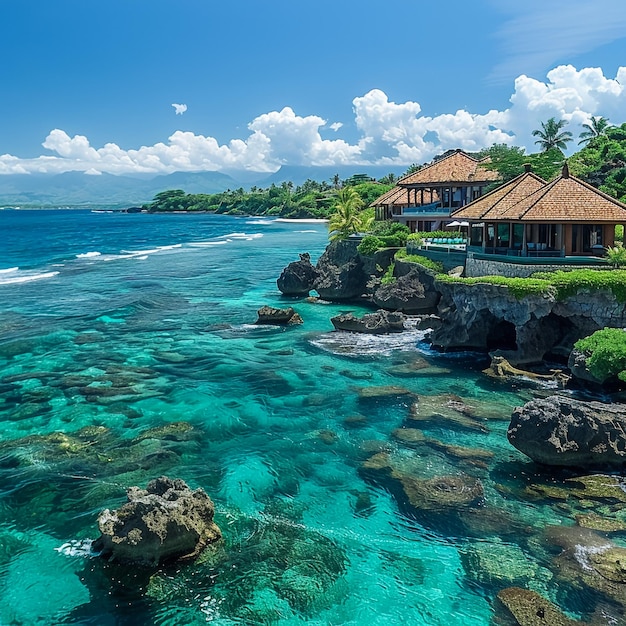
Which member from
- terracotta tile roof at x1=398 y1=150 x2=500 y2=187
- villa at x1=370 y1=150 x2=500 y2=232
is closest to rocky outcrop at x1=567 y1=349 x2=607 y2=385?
villa at x1=370 y1=150 x2=500 y2=232

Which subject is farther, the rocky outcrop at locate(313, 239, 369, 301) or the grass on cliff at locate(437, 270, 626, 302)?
the rocky outcrop at locate(313, 239, 369, 301)

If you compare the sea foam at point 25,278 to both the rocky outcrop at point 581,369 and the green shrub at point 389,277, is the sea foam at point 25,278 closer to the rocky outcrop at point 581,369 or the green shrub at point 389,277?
the green shrub at point 389,277

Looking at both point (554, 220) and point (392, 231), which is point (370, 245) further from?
point (554, 220)

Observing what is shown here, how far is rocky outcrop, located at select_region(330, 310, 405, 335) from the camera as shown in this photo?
39.1 metres

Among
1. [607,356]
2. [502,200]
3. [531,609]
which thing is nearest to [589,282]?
[607,356]

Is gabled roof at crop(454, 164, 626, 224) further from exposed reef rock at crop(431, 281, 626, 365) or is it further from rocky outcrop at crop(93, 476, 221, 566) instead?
rocky outcrop at crop(93, 476, 221, 566)

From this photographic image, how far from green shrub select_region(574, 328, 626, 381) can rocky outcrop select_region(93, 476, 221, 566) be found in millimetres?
17287

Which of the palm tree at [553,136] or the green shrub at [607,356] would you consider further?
the palm tree at [553,136]

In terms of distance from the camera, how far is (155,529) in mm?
15586

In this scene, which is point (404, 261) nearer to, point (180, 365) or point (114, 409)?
point (180, 365)

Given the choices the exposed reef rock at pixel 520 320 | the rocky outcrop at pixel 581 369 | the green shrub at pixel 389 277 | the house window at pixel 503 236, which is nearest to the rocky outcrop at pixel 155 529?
the rocky outcrop at pixel 581 369

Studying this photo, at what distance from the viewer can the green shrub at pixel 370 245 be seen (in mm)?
51625

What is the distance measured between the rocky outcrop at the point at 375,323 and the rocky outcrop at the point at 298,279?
14.7m

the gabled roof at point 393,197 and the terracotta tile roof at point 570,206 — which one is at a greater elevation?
the gabled roof at point 393,197
